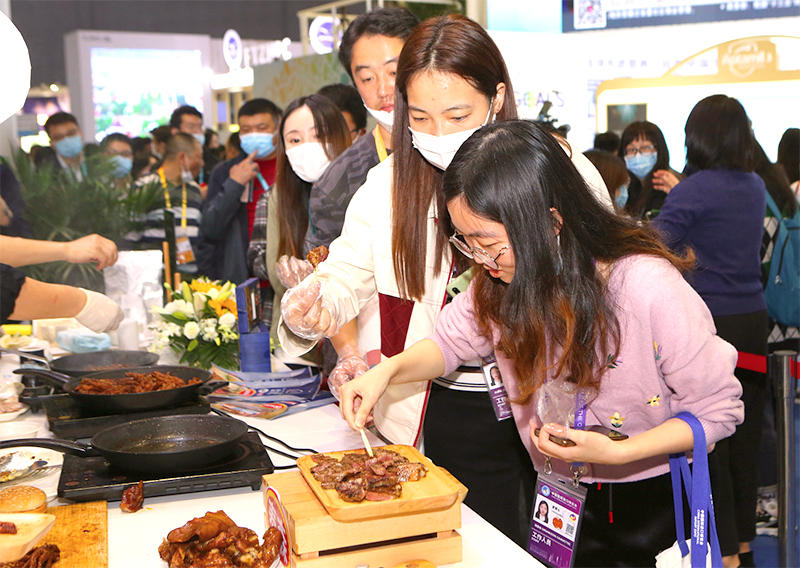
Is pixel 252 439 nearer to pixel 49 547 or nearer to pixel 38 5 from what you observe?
pixel 49 547

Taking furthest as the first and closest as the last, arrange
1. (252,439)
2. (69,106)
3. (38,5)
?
(38,5)
(69,106)
(252,439)

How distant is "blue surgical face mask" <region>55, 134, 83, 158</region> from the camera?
→ 15.9ft

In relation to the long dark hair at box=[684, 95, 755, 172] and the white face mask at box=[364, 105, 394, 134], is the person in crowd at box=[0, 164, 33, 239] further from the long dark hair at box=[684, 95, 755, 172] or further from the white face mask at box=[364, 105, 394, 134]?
the long dark hair at box=[684, 95, 755, 172]

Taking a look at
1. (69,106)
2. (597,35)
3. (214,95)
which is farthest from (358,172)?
(214,95)

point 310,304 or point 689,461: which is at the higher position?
point 310,304

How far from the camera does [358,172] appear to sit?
7.48 ft

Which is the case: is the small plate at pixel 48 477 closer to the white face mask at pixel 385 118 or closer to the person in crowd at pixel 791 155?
the white face mask at pixel 385 118

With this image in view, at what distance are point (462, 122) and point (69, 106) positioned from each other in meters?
7.21

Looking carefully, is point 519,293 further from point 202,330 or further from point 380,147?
point 202,330

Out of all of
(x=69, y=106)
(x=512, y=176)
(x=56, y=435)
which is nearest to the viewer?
(x=512, y=176)

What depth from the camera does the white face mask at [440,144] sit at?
1.67 meters

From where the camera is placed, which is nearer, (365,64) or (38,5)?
(365,64)

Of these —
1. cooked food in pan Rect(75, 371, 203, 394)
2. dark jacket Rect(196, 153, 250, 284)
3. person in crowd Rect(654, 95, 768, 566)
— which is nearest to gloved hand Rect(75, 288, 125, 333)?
cooked food in pan Rect(75, 371, 203, 394)

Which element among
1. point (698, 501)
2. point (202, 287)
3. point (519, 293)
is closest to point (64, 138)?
point (202, 287)
